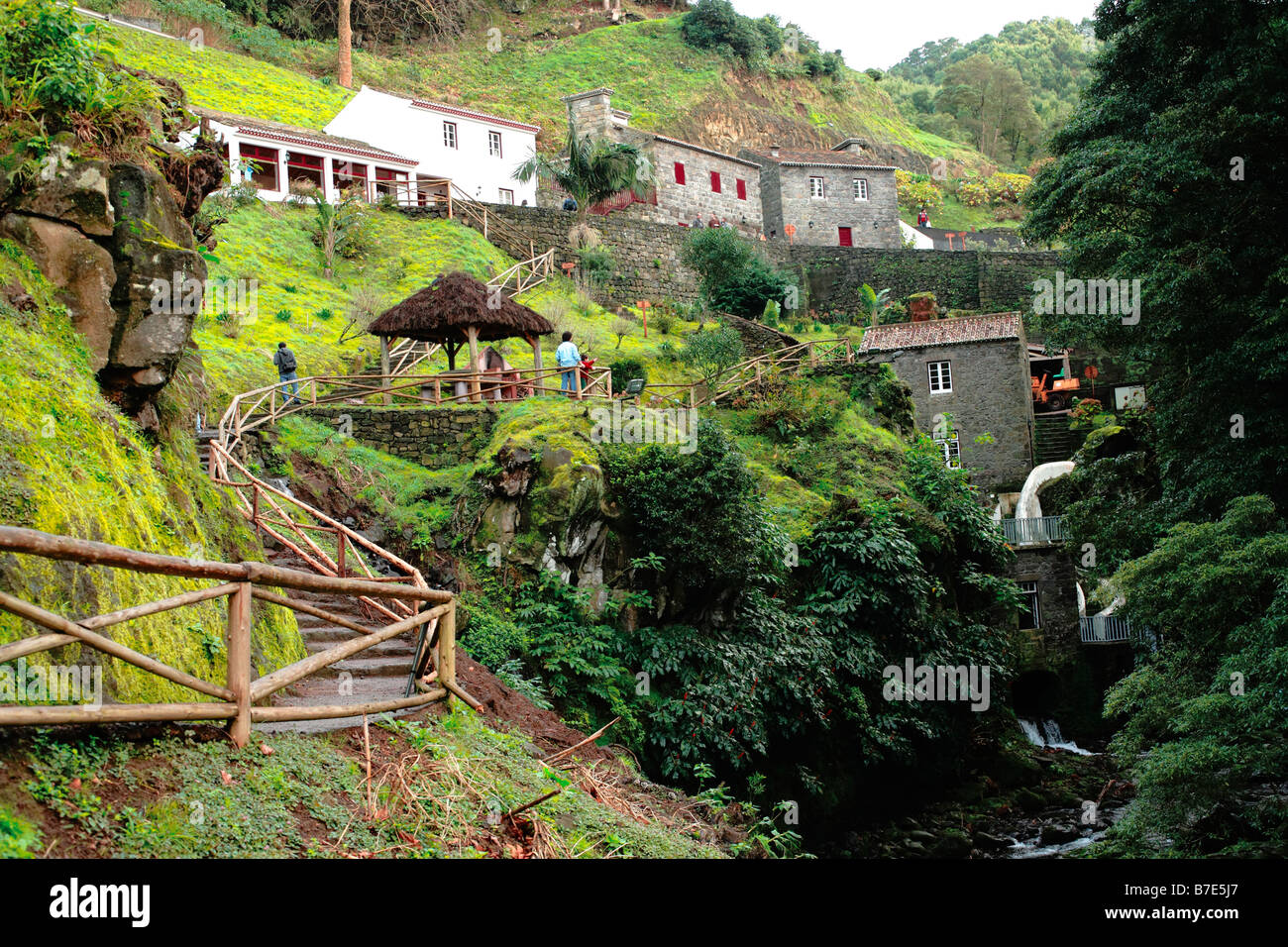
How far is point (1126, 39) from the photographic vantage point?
21.4 meters

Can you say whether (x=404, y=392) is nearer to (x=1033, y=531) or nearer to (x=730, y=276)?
(x=1033, y=531)

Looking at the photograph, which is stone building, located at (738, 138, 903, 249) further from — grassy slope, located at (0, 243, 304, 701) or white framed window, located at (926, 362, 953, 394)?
grassy slope, located at (0, 243, 304, 701)

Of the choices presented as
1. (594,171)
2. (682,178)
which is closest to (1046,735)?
(594,171)

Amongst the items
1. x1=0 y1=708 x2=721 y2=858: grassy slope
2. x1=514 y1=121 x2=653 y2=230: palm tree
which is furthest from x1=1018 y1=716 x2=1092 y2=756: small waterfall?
x1=0 y1=708 x2=721 y2=858: grassy slope

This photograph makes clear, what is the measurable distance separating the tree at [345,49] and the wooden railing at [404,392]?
3220 centimetres

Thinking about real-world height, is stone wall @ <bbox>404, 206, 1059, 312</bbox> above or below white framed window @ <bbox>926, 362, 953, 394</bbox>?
above

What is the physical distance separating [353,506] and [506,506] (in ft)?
7.23

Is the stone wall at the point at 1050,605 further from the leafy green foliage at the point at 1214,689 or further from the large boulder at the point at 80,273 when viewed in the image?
the large boulder at the point at 80,273

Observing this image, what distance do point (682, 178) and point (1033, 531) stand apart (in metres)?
24.0

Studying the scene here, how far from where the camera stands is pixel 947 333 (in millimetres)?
36531

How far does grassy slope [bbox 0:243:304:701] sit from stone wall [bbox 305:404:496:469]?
8223mm

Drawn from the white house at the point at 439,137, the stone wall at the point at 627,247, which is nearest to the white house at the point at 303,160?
the white house at the point at 439,137

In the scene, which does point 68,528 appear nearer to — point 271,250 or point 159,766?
point 159,766

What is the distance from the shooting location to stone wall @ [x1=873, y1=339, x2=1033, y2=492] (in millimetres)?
35688
